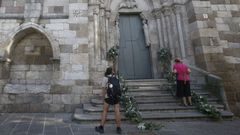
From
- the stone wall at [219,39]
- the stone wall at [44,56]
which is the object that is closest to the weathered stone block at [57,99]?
the stone wall at [44,56]

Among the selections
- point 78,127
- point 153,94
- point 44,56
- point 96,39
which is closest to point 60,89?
point 44,56

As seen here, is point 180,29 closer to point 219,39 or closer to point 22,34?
point 219,39

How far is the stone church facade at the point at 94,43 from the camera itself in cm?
695

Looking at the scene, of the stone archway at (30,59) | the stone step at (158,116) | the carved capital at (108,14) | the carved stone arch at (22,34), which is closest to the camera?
the stone step at (158,116)

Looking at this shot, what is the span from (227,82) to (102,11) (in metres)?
5.38

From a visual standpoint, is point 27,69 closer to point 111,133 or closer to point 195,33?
point 111,133

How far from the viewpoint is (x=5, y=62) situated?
7070 mm

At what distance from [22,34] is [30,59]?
0.89 m

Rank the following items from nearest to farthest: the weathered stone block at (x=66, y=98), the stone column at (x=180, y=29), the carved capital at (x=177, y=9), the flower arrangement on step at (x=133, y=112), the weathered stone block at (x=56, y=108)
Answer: the flower arrangement on step at (x=133, y=112) < the weathered stone block at (x=56, y=108) < the weathered stone block at (x=66, y=98) < the stone column at (x=180, y=29) < the carved capital at (x=177, y=9)

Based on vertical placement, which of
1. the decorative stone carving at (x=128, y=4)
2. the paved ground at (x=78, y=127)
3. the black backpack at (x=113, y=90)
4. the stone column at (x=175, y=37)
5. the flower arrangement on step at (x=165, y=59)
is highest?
the decorative stone carving at (x=128, y=4)

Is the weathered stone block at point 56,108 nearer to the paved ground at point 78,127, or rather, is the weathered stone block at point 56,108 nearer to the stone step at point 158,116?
the paved ground at point 78,127

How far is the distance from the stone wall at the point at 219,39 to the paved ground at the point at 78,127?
8.51ft

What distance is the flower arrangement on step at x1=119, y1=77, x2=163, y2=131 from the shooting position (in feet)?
16.0

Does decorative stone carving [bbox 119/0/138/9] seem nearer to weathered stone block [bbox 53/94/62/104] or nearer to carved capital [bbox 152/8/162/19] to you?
carved capital [bbox 152/8/162/19]
